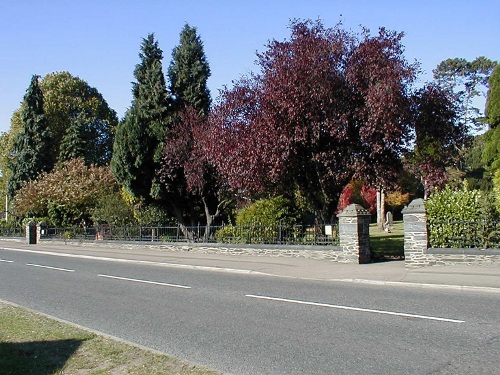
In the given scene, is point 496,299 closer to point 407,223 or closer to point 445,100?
point 407,223

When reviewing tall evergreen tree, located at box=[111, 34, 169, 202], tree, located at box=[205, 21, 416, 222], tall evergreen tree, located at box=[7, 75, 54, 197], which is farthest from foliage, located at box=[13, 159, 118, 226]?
tree, located at box=[205, 21, 416, 222]

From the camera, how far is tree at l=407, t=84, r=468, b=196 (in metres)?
18.3

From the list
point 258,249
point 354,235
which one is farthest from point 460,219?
point 258,249

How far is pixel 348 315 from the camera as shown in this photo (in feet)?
29.2

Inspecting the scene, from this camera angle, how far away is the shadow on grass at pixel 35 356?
5977mm

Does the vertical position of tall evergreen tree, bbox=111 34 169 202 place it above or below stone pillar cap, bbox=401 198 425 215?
above

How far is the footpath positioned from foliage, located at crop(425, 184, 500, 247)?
40.7 inches

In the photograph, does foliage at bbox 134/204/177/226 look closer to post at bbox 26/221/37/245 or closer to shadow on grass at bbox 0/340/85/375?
post at bbox 26/221/37/245

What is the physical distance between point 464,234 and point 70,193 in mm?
30263

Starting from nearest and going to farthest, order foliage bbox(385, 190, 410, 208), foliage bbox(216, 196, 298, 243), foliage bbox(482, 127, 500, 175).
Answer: foliage bbox(216, 196, 298, 243) < foliage bbox(482, 127, 500, 175) < foliage bbox(385, 190, 410, 208)

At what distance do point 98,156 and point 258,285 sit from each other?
158 ft

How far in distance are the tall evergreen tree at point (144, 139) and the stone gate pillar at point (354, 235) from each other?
12103 mm

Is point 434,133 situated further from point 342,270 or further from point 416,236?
point 342,270

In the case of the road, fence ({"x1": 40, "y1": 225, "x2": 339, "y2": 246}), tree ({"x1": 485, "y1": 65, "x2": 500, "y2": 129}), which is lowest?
the road
